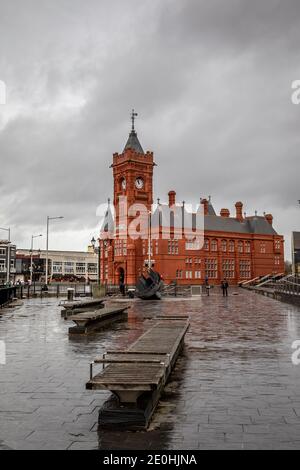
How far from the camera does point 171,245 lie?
77.9 metres

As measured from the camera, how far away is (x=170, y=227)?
78.2m

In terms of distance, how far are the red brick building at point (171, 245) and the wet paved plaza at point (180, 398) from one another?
210 feet

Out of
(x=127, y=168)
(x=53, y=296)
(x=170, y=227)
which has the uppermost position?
(x=127, y=168)

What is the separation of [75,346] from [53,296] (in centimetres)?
3034

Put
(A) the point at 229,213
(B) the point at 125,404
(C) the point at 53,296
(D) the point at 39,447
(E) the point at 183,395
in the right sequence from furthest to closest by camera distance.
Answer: (A) the point at 229,213
(C) the point at 53,296
(E) the point at 183,395
(B) the point at 125,404
(D) the point at 39,447

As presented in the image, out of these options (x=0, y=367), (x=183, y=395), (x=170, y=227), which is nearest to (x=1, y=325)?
(x=0, y=367)

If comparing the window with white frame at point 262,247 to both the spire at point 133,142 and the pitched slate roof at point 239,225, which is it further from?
the spire at point 133,142

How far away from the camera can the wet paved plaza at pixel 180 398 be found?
207 inches

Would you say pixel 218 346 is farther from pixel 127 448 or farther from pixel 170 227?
pixel 170 227

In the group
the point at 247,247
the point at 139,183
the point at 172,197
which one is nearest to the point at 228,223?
the point at 247,247

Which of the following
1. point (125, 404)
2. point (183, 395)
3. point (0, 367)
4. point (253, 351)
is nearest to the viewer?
point (125, 404)

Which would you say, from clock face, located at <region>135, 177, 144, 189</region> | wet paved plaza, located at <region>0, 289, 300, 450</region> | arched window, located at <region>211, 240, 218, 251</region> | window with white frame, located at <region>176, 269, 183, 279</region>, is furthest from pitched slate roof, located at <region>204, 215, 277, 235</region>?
wet paved plaza, located at <region>0, 289, 300, 450</region>

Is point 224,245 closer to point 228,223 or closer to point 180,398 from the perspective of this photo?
point 228,223

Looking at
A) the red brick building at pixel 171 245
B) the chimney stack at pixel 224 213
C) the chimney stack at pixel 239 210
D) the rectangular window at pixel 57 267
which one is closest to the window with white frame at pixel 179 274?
the red brick building at pixel 171 245
